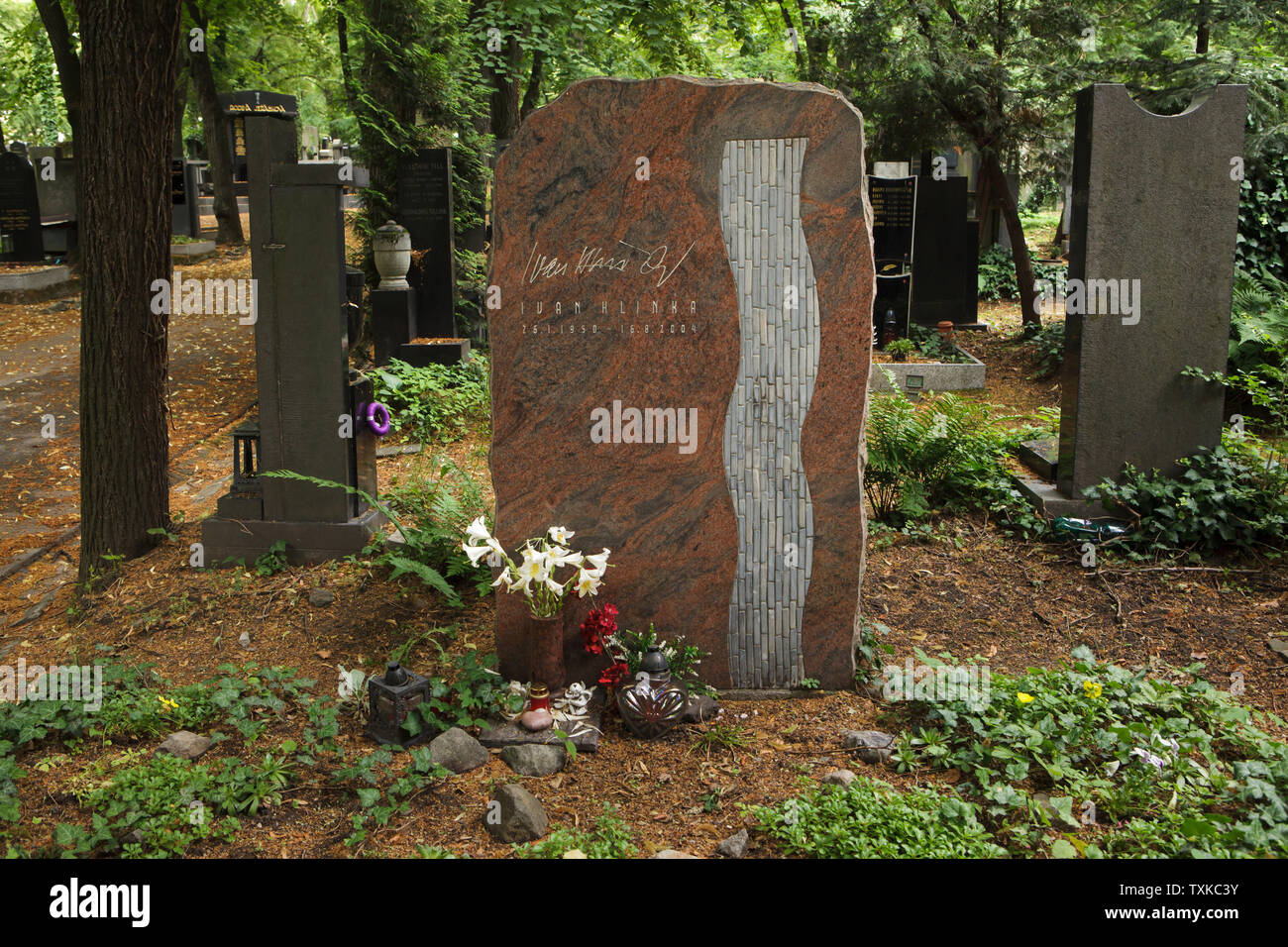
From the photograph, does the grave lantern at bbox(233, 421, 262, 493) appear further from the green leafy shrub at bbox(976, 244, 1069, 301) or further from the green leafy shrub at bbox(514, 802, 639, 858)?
the green leafy shrub at bbox(976, 244, 1069, 301)

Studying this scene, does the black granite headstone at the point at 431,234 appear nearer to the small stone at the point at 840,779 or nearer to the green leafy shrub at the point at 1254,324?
the green leafy shrub at the point at 1254,324

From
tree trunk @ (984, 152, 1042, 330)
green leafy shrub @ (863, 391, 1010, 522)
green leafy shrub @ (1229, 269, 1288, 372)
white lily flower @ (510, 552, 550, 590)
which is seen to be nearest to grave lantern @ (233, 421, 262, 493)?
white lily flower @ (510, 552, 550, 590)

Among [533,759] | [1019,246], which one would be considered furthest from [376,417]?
[1019,246]

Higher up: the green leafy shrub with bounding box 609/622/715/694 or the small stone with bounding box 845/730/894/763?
the green leafy shrub with bounding box 609/622/715/694

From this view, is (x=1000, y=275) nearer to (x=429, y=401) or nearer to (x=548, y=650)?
(x=429, y=401)

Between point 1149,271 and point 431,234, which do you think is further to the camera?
point 431,234

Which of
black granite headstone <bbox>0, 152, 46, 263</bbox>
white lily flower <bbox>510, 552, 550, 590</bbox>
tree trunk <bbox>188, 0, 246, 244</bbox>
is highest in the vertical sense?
tree trunk <bbox>188, 0, 246, 244</bbox>

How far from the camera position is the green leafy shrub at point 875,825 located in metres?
3.55

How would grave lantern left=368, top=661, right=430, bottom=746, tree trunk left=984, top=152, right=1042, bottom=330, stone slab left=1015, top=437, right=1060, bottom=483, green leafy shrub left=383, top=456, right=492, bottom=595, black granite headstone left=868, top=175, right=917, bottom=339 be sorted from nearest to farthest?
grave lantern left=368, top=661, right=430, bottom=746 < green leafy shrub left=383, top=456, right=492, bottom=595 < stone slab left=1015, top=437, right=1060, bottom=483 < black granite headstone left=868, top=175, right=917, bottom=339 < tree trunk left=984, top=152, right=1042, bottom=330

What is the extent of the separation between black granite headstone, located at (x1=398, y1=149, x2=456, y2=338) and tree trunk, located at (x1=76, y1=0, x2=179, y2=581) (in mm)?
5584

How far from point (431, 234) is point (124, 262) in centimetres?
638

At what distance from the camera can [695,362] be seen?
15.8ft

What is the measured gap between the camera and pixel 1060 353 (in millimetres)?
11984

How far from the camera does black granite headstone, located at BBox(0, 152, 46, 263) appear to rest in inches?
690
